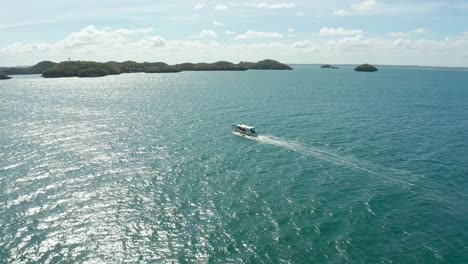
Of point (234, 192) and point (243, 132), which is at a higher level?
point (243, 132)

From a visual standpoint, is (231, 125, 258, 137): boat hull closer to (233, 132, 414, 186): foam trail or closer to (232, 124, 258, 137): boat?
(232, 124, 258, 137): boat

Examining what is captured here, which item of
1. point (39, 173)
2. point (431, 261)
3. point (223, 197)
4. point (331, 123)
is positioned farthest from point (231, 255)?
point (331, 123)

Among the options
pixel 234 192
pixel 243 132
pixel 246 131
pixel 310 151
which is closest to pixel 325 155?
pixel 310 151

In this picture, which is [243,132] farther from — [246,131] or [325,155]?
[325,155]

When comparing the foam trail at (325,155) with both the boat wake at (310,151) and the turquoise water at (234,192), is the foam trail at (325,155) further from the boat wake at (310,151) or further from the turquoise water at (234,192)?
the turquoise water at (234,192)

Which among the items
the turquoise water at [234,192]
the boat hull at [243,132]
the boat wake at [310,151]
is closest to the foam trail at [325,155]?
the boat wake at [310,151]

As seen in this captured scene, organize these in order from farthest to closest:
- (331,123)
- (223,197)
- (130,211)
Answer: (331,123), (223,197), (130,211)

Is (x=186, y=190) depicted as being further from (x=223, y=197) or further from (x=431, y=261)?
(x=431, y=261)

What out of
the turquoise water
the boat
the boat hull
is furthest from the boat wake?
the boat
